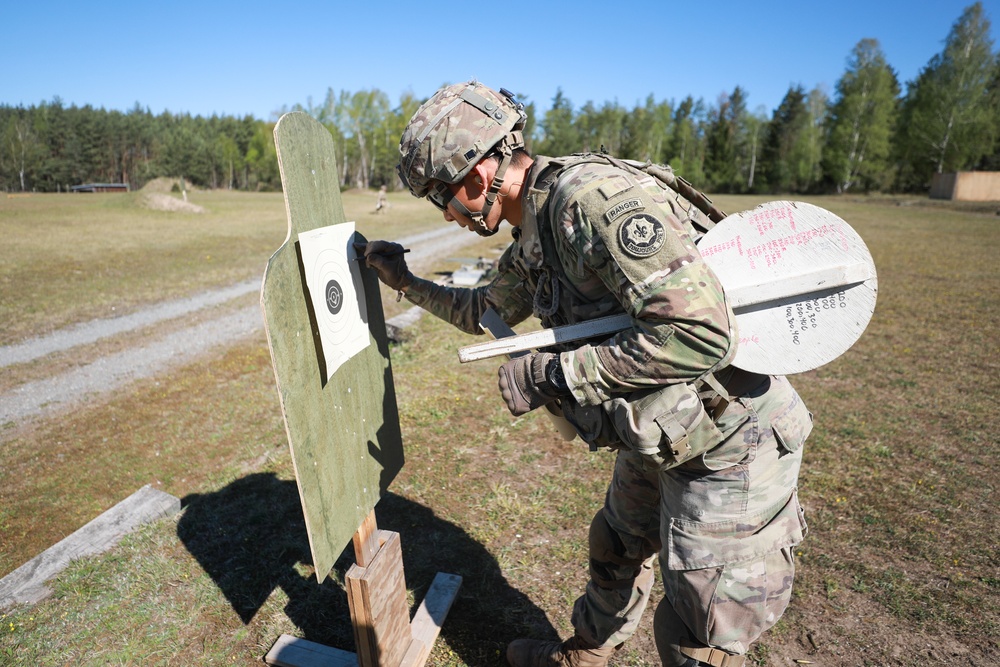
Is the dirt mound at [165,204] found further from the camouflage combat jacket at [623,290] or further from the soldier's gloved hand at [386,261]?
the camouflage combat jacket at [623,290]

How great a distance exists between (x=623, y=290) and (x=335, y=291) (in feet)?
3.76

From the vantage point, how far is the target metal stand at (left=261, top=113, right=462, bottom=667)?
186cm

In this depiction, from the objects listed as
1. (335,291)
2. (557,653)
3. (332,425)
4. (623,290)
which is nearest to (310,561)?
(557,653)

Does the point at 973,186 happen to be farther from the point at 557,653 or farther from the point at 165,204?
the point at 165,204

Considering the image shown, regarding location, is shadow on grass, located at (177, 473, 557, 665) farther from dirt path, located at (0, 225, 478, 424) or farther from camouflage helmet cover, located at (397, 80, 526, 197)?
dirt path, located at (0, 225, 478, 424)

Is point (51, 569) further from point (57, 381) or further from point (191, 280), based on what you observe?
point (191, 280)

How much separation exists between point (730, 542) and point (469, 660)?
1.71 m

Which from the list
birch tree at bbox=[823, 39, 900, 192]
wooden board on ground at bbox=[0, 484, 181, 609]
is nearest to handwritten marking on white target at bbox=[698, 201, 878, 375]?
wooden board on ground at bbox=[0, 484, 181, 609]

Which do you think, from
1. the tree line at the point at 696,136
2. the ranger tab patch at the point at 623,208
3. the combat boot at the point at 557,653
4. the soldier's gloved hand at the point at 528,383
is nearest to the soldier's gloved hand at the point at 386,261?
the soldier's gloved hand at the point at 528,383

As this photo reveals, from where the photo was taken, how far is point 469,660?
294cm

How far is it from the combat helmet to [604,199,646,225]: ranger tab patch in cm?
56

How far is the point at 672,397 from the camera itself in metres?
1.73

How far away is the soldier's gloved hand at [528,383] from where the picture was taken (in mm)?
1770

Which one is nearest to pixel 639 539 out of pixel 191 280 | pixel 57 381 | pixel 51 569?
pixel 51 569
